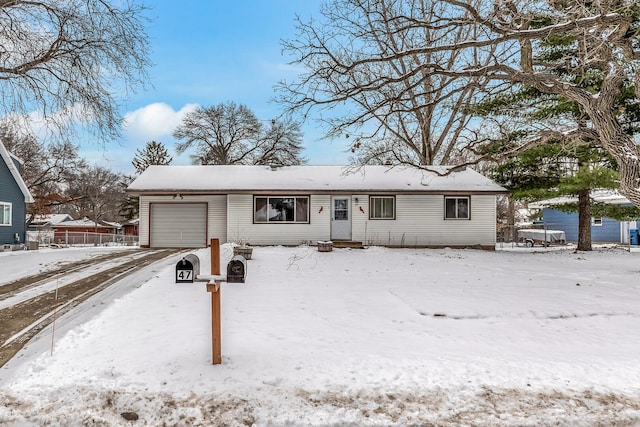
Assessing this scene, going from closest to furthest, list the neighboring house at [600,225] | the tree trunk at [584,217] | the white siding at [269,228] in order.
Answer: the tree trunk at [584,217] < the white siding at [269,228] < the neighboring house at [600,225]

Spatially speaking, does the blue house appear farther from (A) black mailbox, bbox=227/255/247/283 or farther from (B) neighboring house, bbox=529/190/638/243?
(B) neighboring house, bbox=529/190/638/243

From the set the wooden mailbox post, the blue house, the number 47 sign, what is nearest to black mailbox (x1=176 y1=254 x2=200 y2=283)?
the number 47 sign

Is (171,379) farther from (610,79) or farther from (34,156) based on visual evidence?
(34,156)

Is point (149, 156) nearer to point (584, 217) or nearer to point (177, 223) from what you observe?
point (177, 223)

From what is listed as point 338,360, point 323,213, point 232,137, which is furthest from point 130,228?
point 338,360

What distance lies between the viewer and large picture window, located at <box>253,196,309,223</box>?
16516 millimetres

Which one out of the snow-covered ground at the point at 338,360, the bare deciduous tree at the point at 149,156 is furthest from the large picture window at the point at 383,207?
the bare deciduous tree at the point at 149,156

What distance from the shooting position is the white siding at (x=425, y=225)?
16688mm

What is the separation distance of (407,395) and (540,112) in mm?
Answer: 13852

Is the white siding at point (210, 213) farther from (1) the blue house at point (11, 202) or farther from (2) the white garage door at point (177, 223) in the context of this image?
(1) the blue house at point (11, 202)

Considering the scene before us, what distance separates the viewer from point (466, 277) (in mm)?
9297

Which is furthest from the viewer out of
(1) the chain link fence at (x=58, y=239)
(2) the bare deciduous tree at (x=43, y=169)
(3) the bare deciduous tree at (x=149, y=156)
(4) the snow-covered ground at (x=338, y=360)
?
(3) the bare deciduous tree at (x=149, y=156)

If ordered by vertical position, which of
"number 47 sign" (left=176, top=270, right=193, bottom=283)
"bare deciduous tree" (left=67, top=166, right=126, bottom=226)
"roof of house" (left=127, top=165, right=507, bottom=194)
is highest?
"bare deciduous tree" (left=67, top=166, right=126, bottom=226)

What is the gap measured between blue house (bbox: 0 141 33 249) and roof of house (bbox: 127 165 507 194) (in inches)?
262
